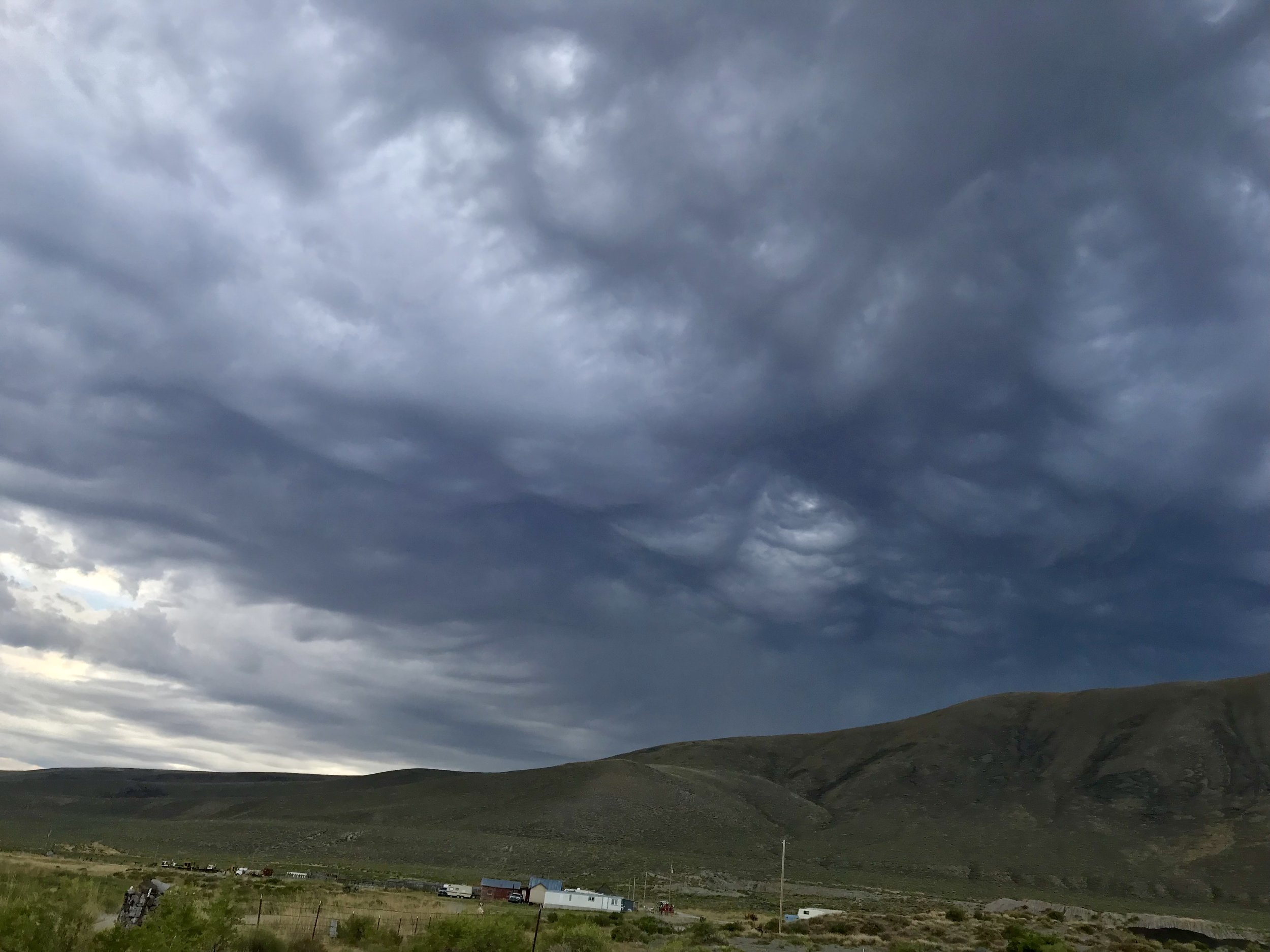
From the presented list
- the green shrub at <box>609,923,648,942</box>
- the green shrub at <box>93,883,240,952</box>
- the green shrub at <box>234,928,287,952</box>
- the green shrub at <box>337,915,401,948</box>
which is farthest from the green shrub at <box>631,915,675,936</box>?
the green shrub at <box>93,883,240,952</box>

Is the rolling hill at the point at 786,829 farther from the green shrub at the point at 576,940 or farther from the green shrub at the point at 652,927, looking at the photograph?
the green shrub at the point at 576,940

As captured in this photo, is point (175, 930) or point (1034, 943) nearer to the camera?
point (175, 930)


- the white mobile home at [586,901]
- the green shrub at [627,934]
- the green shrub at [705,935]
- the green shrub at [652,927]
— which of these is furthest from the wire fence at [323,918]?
the white mobile home at [586,901]

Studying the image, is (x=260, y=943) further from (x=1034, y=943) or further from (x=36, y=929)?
(x=1034, y=943)

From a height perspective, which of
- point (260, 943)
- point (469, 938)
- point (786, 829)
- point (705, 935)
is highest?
point (786, 829)

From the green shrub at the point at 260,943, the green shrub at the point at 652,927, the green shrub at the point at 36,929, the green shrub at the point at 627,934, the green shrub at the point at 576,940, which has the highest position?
the green shrub at the point at 36,929

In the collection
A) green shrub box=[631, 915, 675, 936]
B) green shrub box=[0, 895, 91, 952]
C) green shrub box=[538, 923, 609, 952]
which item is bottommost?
green shrub box=[631, 915, 675, 936]

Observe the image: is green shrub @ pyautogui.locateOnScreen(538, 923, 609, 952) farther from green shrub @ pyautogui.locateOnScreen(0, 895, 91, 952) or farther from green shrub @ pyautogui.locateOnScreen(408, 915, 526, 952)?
green shrub @ pyautogui.locateOnScreen(0, 895, 91, 952)

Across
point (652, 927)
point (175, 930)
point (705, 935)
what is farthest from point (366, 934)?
point (652, 927)

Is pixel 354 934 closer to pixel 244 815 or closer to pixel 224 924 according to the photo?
pixel 224 924

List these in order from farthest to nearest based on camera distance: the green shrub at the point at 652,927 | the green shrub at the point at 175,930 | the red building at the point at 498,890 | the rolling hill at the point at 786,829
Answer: the rolling hill at the point at 786,829
the red building at the point at 498,890
the green shrub at the point at 652,927
the green shrub at the point at 175,930

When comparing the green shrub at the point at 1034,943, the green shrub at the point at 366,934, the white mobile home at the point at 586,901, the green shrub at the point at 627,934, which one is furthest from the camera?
the white mobile home at the point at 586,901

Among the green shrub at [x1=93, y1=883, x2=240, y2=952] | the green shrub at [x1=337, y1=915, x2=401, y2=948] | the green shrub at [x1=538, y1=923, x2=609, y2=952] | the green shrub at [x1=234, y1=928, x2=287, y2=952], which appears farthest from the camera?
the green shrub at [x1=538, y1=923, x2=609, y2=952]

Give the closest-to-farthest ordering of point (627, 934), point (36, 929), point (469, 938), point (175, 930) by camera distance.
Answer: point (36, 929) < point (175, 930) < point (469, 938) < point (627, 934)
